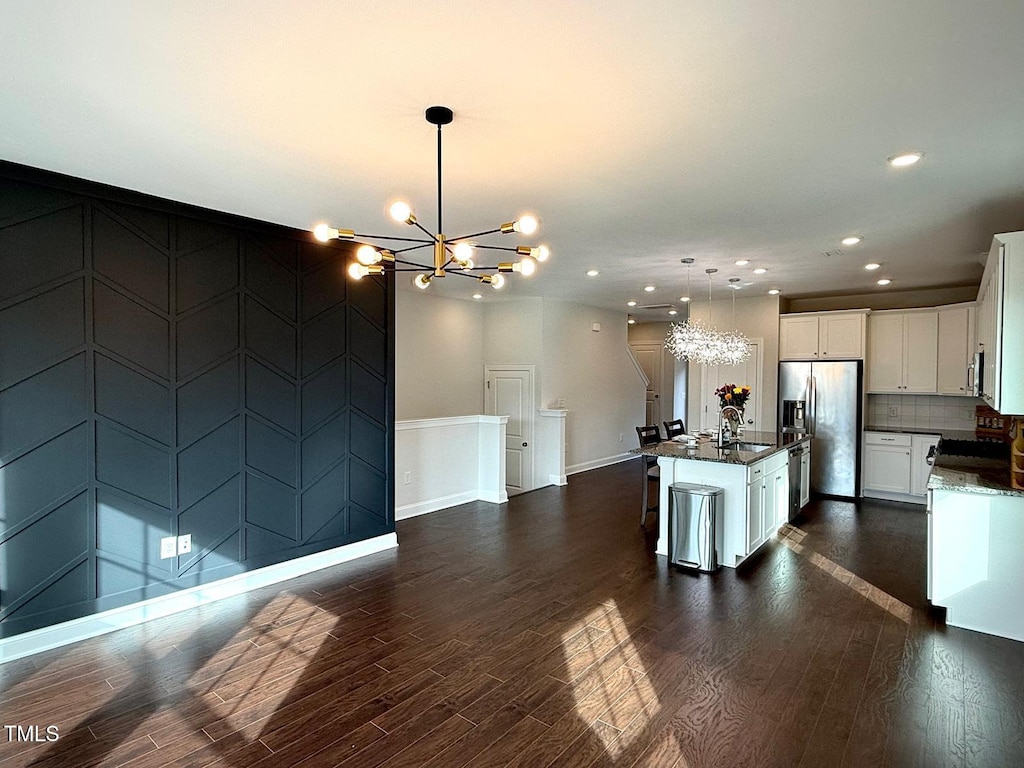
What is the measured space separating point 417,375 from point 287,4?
599 cm

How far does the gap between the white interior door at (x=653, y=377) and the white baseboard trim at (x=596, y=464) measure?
1.89m

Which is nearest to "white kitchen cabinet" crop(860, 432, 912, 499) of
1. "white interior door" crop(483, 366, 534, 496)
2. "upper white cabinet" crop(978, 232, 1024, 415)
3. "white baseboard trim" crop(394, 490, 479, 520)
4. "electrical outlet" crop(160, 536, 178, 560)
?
"upper white cabinet" crop(978, 232, 1024, 415)

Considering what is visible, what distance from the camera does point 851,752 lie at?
231 centimetres

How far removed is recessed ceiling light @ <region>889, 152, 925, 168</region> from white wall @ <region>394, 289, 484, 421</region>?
17.9ft

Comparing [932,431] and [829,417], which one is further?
[829,417]

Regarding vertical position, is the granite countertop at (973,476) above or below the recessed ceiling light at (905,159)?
below

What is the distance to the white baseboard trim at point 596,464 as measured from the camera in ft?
28.4

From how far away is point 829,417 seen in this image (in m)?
6.99

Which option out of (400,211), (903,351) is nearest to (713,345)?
(903,351)

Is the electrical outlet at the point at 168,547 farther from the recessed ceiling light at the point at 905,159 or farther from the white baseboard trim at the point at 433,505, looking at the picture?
the recessed ceiling light at the point at 905,159

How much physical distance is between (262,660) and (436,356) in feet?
16.7

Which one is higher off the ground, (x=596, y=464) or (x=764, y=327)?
(x=764, y=327)

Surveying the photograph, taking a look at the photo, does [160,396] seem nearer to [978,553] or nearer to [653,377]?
[978,553]

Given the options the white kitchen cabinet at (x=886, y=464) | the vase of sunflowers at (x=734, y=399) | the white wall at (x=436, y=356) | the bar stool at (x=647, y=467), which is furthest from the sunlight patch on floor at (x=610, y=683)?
the white kitchen cabinet at (x=886, y=464)
